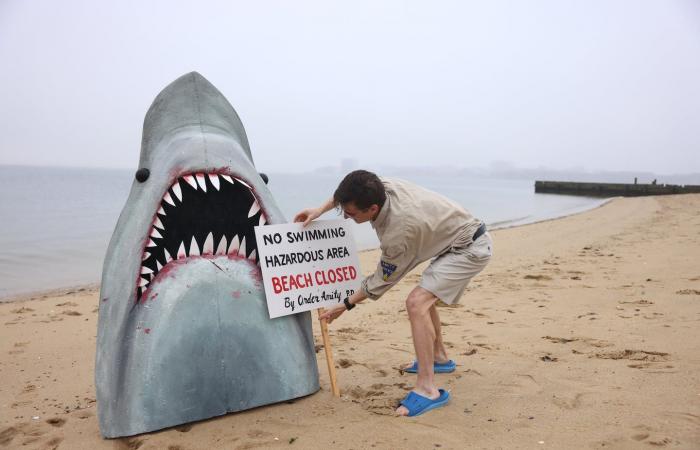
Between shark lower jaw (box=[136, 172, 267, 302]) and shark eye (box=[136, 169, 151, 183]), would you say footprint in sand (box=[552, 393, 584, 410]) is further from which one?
shark eye (box=[136, 169, 151, 183])

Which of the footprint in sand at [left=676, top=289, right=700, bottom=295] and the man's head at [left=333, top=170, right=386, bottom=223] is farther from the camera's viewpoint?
the footprint in sand at [left=676, top=289, right=700, bottom=295]

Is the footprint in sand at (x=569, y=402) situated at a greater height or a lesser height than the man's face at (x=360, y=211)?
lesser

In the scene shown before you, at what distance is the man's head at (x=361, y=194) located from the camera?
3.16 meters

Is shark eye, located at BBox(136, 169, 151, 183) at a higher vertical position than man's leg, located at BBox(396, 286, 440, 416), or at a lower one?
higher

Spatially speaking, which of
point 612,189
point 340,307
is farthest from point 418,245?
point 612,189

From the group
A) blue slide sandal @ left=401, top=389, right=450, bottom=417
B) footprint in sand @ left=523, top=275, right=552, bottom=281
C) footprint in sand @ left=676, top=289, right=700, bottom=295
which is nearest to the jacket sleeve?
blue slide sandal @ left=401, top=389, right=450, bottom=417

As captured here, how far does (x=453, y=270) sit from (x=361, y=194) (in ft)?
2.51

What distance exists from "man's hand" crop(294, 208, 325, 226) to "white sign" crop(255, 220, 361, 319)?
0.16 ft

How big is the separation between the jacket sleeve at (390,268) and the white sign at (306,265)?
27 cm

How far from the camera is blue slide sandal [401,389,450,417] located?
326 centimetres

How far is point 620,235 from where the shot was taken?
12883mm

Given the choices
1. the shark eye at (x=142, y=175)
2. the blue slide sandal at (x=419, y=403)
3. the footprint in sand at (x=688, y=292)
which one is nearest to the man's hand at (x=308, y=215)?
the shark eye at (x=142, y=175)

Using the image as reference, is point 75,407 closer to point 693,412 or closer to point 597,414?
point 597,414

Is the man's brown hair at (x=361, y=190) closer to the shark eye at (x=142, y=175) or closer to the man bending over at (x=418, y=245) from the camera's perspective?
the man bending over at (x=418, y=245)
